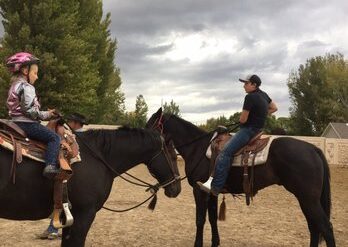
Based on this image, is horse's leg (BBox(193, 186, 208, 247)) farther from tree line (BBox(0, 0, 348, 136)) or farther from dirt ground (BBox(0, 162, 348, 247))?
tree line (BBox(0, 0, 348, 136))

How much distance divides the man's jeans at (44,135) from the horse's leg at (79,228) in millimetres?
667

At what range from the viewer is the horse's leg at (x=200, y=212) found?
24.1ft

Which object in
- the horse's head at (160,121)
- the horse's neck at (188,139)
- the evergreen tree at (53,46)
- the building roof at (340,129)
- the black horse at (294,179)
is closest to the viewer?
the black horse at (294,179)

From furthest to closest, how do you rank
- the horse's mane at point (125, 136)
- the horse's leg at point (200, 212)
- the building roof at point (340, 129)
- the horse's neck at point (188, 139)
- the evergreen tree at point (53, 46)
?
the building roof at point (340, 129) → the evergreen tree at point (53, 46) → the horse's neck at point (188, 139) → the horse's leg at point (200, 212) → the horse's mane at point (125, 136)

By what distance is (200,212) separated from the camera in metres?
7.46

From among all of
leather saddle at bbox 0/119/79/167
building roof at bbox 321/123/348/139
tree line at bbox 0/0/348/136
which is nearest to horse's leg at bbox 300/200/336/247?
leather saddle at bbox 0/119/79/167

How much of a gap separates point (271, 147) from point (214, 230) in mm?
1801

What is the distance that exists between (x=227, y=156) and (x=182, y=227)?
283cm

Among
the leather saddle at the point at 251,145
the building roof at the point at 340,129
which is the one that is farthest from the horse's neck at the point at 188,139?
the building roof at the point at 340,129

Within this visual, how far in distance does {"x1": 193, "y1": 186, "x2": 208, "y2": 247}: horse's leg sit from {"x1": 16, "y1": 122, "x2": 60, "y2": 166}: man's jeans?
344 centimetres

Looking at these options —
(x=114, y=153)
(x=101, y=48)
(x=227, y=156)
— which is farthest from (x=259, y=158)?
(x=101, y=48)

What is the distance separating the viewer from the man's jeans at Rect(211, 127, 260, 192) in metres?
7.12

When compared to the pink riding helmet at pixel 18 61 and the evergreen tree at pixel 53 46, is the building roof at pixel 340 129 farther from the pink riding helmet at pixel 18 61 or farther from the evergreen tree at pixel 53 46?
the pink riding helmet at pixel 18 61

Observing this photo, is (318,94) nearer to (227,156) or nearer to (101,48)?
(101,48)
